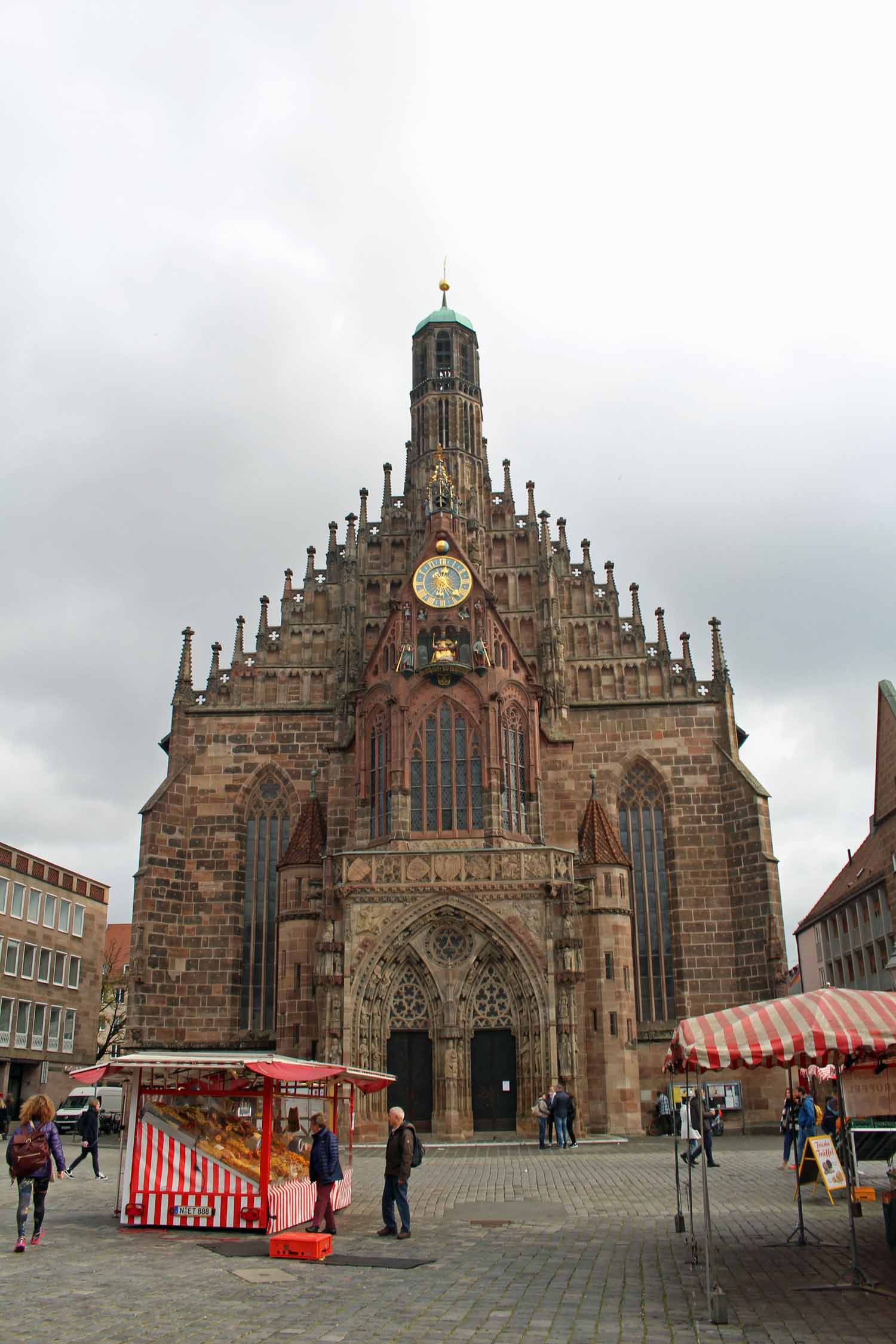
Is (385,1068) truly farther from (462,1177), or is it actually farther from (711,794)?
(711,794)

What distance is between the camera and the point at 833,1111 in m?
22.2

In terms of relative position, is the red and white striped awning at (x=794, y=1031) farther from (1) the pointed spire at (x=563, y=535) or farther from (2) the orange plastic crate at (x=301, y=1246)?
(1) the pointed spire at (x=563, y=535)

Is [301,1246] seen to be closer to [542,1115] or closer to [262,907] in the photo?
[542,1115]

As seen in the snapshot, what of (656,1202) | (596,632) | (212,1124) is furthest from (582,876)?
(212,1124)

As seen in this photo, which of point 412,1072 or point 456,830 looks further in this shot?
point 456,830

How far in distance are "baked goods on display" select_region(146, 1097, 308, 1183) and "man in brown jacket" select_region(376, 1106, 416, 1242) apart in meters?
1.64

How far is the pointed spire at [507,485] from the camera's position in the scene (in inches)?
1757

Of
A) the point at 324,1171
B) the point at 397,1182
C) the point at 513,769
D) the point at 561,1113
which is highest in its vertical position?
the point at 513,769

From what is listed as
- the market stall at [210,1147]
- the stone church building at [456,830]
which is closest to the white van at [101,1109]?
the stone church building at [456,830]

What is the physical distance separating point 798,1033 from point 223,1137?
8.21m

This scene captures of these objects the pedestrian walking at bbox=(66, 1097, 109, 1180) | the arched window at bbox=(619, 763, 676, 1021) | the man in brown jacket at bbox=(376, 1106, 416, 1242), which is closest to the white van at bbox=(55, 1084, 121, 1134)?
the pedestrian walking at bbox=(66, 1097, 109, 1180)

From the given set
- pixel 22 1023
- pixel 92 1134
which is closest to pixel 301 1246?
pixel 92 1134

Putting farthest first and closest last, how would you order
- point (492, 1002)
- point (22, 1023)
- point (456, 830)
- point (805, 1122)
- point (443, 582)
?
1. point (22, 1023)
2. point (443, 582)
3. point (456, 830)
4. point (492, 1002)
5. point (805, 1122)

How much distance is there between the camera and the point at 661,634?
42.3 metres
